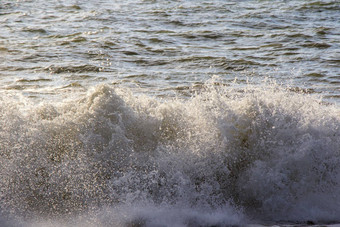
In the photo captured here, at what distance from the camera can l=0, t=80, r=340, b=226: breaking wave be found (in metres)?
4.11

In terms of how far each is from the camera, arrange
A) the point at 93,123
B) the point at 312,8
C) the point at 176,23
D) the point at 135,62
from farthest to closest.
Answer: the point at 312,8 → the point at 176,23 → the point at 135,62 → the point at 93,123

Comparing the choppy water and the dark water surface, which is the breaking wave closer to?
the choppy water

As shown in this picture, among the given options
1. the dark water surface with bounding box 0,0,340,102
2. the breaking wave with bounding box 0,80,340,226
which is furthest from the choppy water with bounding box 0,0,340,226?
the dark water surface with bounding box 0,0,340,102

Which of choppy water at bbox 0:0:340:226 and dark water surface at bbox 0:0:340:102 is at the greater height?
choppy water at bbox 0:0:340:226

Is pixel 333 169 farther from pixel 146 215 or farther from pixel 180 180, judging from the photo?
pixel 146 215

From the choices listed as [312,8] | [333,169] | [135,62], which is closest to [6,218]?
[333,169]

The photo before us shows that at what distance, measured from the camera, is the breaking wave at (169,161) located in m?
4.11

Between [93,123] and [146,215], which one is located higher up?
[93,123]

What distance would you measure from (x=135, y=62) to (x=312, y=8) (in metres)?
8.20

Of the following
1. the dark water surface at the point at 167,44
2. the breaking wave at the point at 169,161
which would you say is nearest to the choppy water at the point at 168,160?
the breaking wave at the point at 169,161

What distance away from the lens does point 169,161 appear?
4.45m

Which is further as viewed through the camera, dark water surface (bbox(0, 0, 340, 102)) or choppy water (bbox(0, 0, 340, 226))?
dark water surface (bbox(0, 0, 340, 102))

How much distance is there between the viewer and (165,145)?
465cm

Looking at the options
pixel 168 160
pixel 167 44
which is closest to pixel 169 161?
pixel 168 160
